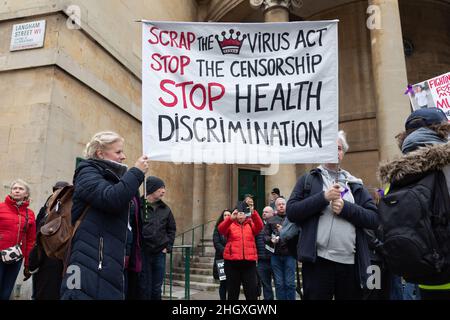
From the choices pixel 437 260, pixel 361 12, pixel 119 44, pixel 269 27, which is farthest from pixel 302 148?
pixel 361 12

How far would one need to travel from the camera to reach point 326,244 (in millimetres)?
2814

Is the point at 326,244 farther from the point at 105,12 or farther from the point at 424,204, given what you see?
the point at 105,12

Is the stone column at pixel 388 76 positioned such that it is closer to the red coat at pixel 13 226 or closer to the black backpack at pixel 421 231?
the black backpack at pixel 421 231

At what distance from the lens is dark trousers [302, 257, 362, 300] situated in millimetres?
2758

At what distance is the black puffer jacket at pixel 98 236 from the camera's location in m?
2.45

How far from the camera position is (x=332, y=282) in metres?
2.78

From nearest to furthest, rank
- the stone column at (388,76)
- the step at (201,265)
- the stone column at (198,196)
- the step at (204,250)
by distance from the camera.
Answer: the stone column at (388,76)
the step at (201,265)
the step at (204,250)
the stone column at (198,196)

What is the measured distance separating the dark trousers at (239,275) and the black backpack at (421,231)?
12.5 feet

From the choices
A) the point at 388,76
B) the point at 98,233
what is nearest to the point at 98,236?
the point at 98,233

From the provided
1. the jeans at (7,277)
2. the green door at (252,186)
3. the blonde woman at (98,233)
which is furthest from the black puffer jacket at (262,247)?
the green door at (252,186)

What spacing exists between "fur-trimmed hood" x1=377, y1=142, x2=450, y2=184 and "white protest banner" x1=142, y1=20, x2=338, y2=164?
892 mm

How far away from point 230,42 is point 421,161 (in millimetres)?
2166

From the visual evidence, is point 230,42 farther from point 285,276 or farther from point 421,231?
point 285,276

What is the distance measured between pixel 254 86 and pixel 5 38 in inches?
261
